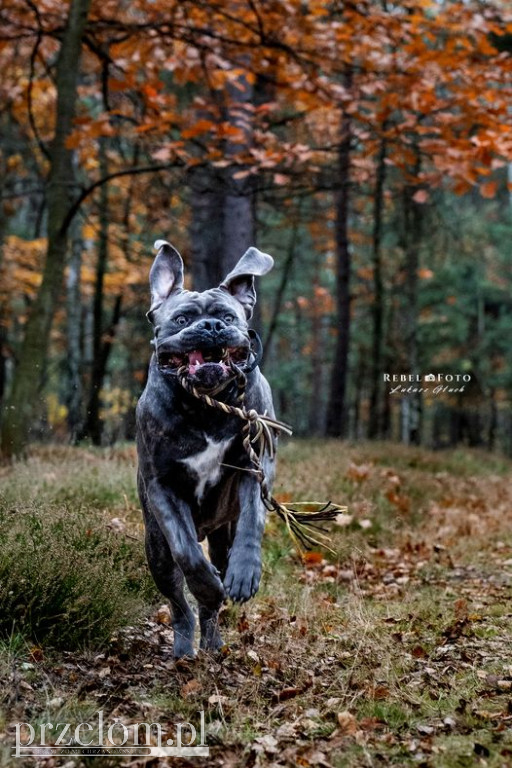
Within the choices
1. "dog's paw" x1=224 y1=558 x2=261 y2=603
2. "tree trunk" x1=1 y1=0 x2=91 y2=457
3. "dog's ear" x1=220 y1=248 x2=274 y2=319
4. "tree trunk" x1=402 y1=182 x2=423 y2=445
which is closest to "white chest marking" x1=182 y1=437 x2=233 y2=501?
"dog's paw" x1=224 y1=558 x2=261 y2=603

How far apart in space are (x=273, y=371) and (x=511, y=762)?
82.9 ft

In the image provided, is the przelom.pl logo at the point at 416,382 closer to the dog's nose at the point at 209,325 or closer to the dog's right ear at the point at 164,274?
the dog's right ear at the point at 164,274

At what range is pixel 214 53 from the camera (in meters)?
10.2

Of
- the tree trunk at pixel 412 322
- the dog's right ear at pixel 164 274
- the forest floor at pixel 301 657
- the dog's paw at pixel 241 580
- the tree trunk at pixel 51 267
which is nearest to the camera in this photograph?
the forest floor at pixel 301 657

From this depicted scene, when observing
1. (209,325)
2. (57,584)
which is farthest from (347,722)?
(209,325)

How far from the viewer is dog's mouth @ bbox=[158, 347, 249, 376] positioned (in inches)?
154

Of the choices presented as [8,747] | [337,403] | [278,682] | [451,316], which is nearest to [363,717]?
[278,682]

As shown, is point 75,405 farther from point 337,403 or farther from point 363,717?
point 363,717

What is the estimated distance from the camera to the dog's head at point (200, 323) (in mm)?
3914

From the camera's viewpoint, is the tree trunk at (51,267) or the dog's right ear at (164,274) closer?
A: the dog's right ear at (164,274)

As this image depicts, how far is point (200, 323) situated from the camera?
395cm

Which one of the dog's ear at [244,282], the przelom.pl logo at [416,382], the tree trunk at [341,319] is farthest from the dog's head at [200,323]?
the tree trunk at [341,319]

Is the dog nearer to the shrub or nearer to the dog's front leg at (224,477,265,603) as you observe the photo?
the dog's front leg at (224,477,265,603)

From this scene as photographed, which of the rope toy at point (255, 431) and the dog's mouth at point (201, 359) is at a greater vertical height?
the dog's mouth at point (201, 359)
